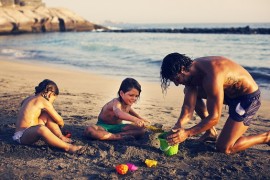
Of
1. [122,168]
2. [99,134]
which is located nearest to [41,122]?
[99,134]

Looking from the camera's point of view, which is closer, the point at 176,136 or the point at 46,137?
the point at 176,136

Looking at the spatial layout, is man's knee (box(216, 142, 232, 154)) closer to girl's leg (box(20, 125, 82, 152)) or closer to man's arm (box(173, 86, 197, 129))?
man's arm (box(173, 86, 197, 129))

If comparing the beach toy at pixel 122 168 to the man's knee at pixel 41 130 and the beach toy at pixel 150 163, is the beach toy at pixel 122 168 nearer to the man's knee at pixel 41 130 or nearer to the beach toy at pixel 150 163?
the beach toy at pixel 150 163

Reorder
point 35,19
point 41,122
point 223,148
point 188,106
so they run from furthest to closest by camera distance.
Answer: point 35,19 < point 41,122 < point 188,106 < point 223,148

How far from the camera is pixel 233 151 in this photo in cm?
405

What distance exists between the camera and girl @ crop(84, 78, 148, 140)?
4.37 metres

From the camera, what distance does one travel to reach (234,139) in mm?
3949

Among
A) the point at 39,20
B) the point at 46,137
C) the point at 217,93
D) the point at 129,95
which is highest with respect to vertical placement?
the point at 39,20

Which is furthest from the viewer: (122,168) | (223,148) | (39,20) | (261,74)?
(39,20)

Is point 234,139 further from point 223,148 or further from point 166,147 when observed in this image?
point 166,147

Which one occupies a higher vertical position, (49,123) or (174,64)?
(174,64)

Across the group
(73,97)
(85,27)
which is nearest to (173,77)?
(73,97)

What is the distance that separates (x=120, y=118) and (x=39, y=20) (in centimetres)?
4639

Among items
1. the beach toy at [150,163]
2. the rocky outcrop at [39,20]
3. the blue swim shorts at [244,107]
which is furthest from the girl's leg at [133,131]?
the rocky outcrop at [39,20]
